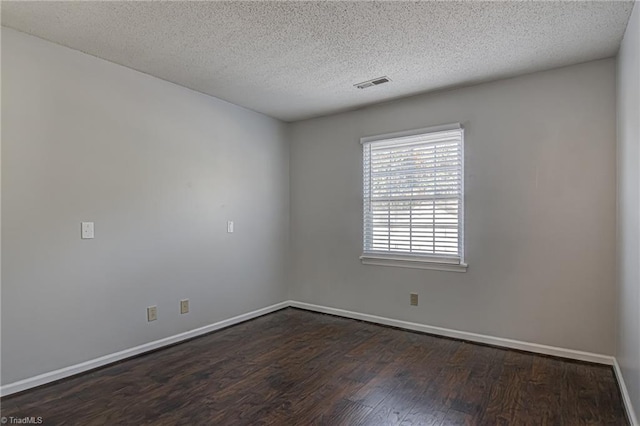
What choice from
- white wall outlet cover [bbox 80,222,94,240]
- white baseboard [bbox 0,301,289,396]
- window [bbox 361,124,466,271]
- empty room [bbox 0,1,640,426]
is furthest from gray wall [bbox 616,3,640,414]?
white wall outlet cover [bbox 80,222,94,240]

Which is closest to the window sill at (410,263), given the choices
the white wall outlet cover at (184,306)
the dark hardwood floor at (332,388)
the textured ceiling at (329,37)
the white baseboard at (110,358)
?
the dark hardwood floor at (332,388)

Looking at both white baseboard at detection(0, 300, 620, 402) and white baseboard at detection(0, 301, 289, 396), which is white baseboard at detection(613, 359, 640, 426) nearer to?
white baseboard at detection(0, 300, 620, 402)

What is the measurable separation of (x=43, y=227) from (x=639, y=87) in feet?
12.5

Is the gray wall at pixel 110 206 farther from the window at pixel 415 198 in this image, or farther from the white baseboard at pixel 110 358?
the window at pixel 415 198

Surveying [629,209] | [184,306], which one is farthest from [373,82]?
[184,306]

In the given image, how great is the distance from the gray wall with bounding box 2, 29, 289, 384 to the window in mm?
1446

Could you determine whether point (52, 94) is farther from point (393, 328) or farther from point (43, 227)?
point (393, 328)

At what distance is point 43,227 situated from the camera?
254 centimetres

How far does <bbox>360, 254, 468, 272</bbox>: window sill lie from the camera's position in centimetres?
353

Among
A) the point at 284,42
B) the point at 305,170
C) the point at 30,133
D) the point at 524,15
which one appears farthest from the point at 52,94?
the point at 524,15

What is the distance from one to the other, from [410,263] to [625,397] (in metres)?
1.93

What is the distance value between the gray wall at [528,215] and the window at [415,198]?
105mm

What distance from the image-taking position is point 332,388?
8.23 feet

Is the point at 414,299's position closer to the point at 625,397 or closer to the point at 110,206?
the point at 625,397
